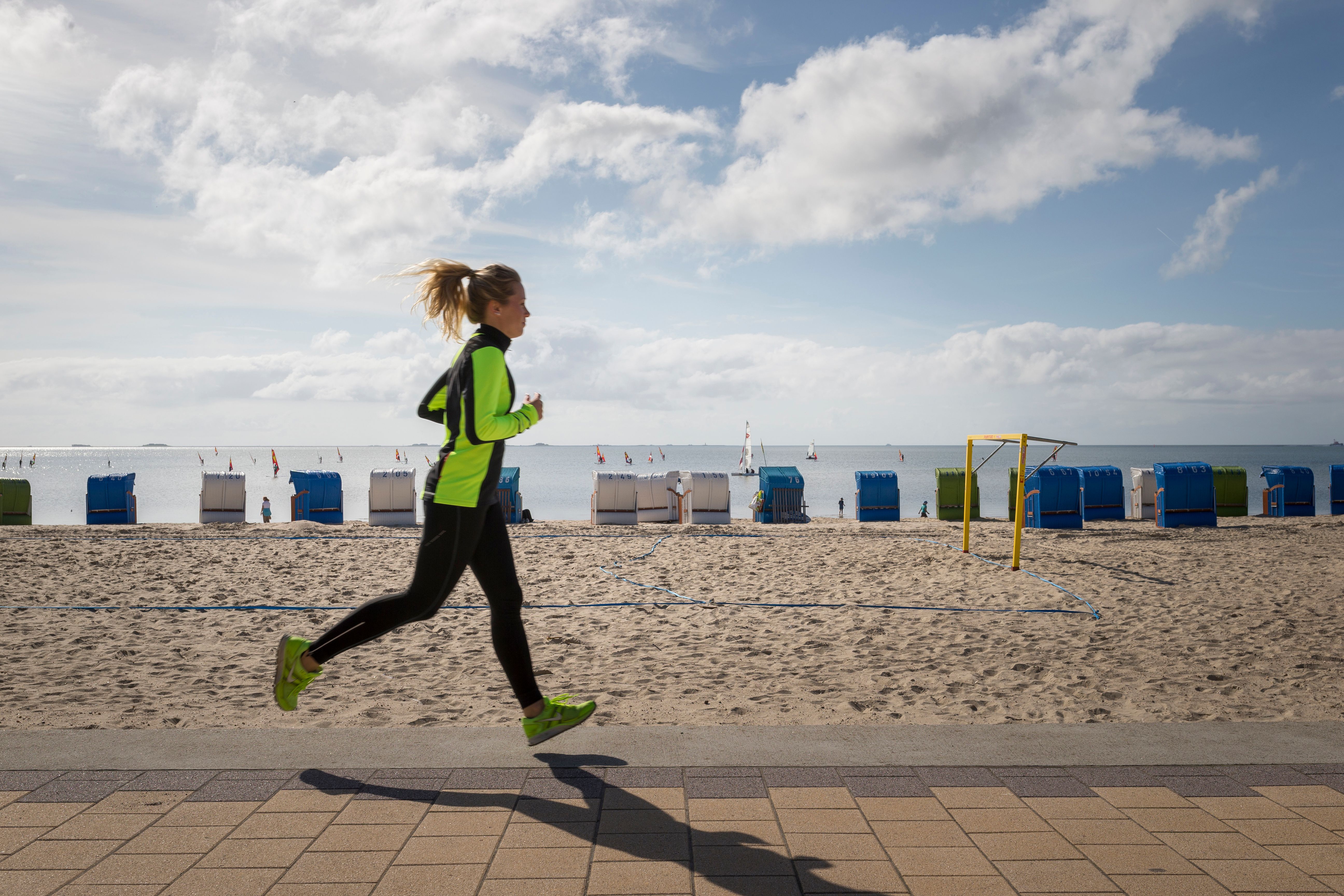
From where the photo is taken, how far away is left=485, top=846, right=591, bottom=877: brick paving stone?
231 centimetres

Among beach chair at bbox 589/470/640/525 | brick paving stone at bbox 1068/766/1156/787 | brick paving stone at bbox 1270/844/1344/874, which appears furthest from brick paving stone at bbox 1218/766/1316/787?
beach chair at bbox 589/470/640/525

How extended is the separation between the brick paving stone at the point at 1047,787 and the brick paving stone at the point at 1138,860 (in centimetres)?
39

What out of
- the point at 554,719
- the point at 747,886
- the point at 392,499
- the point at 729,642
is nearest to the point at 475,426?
the point at 554,719

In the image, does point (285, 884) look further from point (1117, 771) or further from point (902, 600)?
point (902, 600)

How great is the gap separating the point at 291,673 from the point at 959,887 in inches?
101

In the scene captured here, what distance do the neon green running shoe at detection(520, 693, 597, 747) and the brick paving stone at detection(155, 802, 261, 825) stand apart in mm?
969

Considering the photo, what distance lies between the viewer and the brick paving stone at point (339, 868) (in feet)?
7.47

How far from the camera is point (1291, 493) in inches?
854

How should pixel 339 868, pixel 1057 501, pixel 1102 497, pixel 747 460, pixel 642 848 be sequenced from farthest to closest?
pixel 747 460, pixel 1102 497, pixel 1057 501, pixel 642 848, pixel 339 868

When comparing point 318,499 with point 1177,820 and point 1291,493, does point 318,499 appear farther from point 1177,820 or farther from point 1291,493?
point 1291,493

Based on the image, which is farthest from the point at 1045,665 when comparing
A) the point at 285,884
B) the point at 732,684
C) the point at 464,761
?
the point at 285,884

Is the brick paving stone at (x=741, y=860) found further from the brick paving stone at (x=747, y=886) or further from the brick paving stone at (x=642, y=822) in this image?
the brick paving stone at (x=642, y=822)

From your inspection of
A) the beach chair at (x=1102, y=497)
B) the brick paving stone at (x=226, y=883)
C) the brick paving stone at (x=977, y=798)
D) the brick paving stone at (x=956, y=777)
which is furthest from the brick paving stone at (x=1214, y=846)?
the beach chair at (x=1102, y=497)

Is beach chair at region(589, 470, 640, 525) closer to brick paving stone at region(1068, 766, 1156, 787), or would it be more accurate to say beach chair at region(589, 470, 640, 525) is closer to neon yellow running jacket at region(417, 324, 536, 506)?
neon yellow running jacket at region(417, 324, 536, 506)
